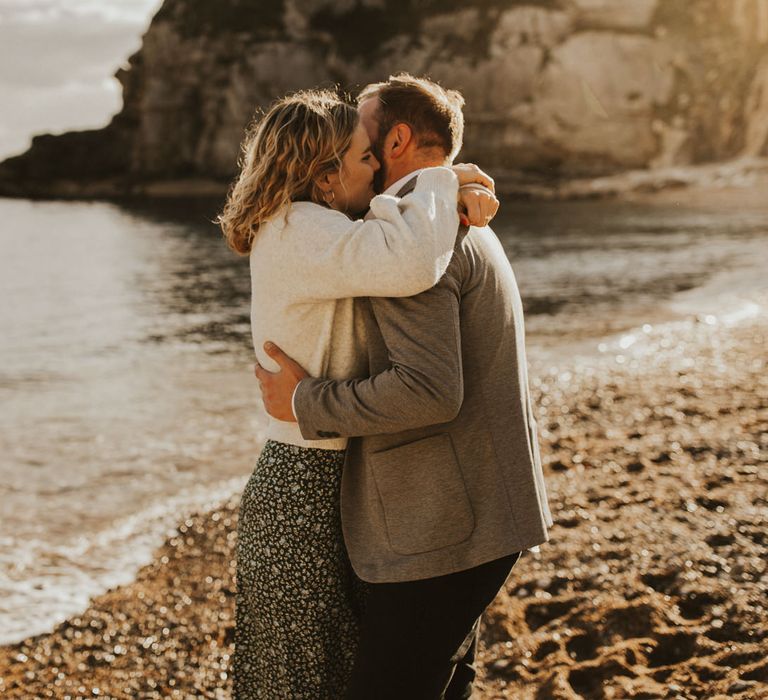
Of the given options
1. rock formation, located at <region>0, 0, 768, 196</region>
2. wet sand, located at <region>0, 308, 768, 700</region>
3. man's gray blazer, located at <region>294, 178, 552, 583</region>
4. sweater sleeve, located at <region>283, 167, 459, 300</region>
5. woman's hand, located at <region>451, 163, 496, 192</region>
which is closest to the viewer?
sweater sleeve, located at <region>283, 167, 459, 300</region>

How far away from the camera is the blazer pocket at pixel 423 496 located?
2.24 metres

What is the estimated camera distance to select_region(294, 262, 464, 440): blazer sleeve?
82.5 inches

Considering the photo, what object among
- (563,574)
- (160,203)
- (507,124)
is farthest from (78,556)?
(160,203)

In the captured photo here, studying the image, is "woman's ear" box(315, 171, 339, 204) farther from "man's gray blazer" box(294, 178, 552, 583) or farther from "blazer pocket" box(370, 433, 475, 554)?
"blazer pocket" box(370, 433, 475, 554)

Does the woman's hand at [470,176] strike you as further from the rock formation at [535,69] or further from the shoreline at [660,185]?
the rock formation at [535,69]

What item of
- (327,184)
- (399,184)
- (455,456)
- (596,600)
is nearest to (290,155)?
(327,184)

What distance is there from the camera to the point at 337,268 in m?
2.16

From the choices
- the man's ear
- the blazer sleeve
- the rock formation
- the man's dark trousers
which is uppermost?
the rock formation

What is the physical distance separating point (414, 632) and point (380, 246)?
1013mm

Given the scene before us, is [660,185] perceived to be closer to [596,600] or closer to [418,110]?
[596,600]

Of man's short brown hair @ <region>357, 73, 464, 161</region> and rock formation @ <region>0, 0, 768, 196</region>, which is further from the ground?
rock formation @ <region>0, 0, 768, 196</region>

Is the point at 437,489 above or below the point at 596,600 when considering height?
above

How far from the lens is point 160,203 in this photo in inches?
2645

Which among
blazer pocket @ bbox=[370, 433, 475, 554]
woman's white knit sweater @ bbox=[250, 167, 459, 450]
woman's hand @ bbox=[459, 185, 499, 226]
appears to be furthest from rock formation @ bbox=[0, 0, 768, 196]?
blazer pocket @ bbox=[370, 433, 475, 554]
